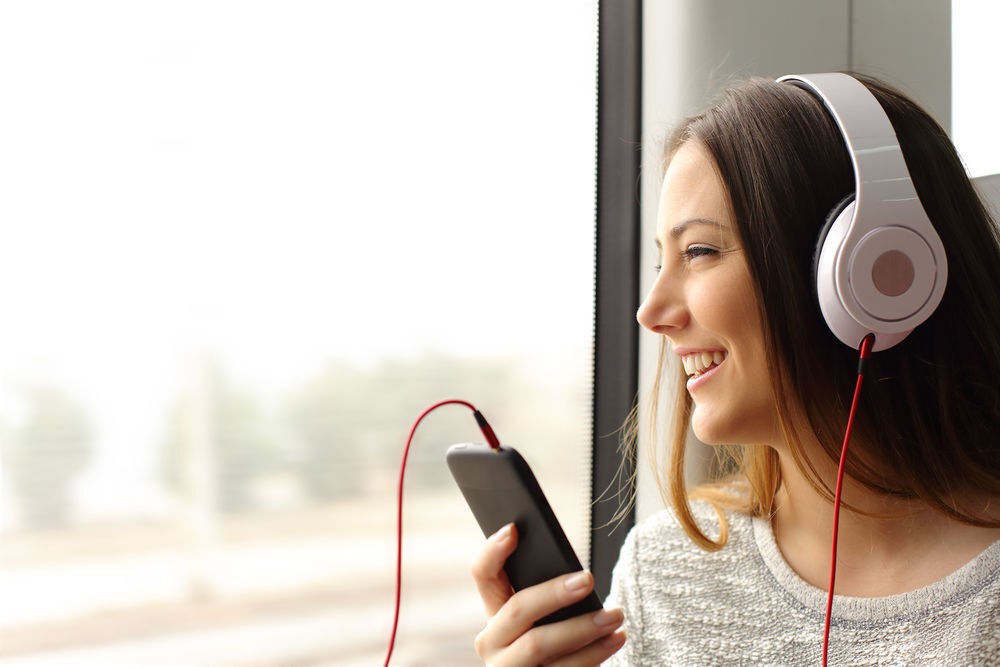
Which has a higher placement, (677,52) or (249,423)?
(677,52)

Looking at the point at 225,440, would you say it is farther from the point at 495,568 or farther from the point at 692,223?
the point at 692,223

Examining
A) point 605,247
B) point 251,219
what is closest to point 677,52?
point 605,247

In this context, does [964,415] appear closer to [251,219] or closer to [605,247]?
[605,247]

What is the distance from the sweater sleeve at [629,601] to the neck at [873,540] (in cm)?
19

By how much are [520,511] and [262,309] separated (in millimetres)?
443

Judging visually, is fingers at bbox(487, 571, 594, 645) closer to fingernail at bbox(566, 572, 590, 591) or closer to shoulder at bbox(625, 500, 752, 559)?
fingernail at bbox(566, 572, 590, 591)

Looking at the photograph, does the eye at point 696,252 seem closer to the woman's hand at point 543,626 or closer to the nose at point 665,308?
the nose at point 665,308

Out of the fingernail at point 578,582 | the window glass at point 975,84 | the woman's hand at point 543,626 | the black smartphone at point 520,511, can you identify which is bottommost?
the woman's hand at point 543,626

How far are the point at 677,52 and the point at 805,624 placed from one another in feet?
2.88

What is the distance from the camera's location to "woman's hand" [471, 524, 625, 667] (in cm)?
72

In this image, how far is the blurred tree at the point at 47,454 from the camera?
0.81 m

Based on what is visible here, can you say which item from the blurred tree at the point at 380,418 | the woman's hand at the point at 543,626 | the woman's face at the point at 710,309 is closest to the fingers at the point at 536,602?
the woman's hand at the point at 543,626

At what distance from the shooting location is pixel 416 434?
3.61 ft

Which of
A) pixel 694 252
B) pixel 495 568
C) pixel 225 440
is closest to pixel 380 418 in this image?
pixel 225 440
